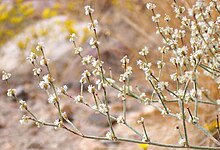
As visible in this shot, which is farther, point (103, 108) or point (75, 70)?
point (75, 70)

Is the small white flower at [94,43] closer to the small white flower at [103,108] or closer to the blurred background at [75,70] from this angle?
the small white flower at [103,108]

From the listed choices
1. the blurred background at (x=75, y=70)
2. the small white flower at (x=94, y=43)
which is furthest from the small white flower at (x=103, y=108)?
the blurred background at (x=75, y=70)

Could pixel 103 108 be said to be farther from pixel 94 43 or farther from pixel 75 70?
pixel 75 70

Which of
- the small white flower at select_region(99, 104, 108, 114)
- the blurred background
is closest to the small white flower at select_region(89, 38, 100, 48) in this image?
the small white flower at select_region(99, 104, 108, 114)

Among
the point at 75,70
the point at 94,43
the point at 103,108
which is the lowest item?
the point at 103,108

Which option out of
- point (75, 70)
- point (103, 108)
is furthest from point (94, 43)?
point (75, 70)

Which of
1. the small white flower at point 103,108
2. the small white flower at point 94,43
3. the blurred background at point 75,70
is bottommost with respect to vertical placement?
the small white flower at point 103,108

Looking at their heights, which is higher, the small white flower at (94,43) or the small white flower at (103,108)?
the small white flower at (94,43)

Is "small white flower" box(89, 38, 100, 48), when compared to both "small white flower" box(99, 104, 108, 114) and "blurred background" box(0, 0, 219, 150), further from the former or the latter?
"blurred background" box(0, 0, 219, 150)

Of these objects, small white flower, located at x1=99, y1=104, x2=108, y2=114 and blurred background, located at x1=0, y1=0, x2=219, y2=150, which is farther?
blurred background, located at x1=0, y1=0, x2=219, y2=150
